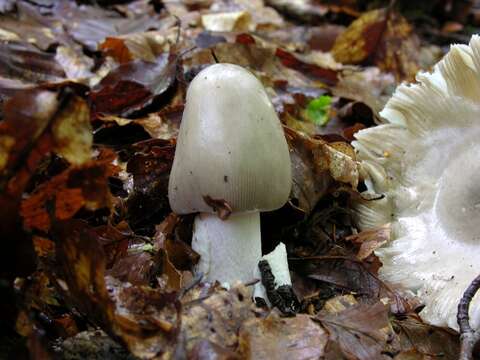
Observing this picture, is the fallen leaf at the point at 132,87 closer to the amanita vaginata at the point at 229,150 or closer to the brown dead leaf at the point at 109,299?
the amanita vaginata at the point at 229,150

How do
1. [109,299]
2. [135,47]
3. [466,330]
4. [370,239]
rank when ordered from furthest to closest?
1. [135,47]
2. [370,239]
3. [466,330]
4. [109,299]

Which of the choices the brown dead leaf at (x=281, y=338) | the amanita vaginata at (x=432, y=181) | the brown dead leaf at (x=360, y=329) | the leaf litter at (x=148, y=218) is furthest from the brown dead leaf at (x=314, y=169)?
the brown dead leaf at (x=281, y=338)

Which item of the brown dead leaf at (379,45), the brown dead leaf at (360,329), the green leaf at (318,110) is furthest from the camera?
the brown dead leaf at (379,45)

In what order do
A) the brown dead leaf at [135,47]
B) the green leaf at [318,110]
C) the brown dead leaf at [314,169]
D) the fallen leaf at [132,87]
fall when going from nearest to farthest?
the brown dead leaf at [314,169], the fallen leaf at [132,87], the green leaf at [318,110], the brown dead leaf at [135,47]

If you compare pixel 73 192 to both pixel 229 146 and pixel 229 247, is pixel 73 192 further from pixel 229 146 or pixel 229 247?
pixel 229 247

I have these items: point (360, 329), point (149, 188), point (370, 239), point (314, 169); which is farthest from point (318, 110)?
point (360, 329)

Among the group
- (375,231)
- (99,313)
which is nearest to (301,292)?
(375,231)

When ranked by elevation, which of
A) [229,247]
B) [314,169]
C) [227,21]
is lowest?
[227,21]

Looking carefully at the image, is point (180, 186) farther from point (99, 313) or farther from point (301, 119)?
point (301, 119)
